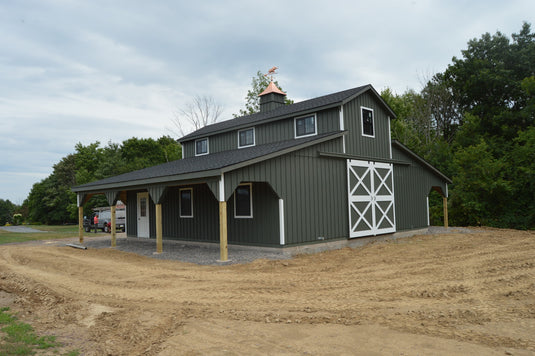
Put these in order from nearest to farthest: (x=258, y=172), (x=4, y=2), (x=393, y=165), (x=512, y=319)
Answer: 1. (x=512, y=319)
2. (x=4, y=2)
3. (x=258, y=172)
4. (x=393, y=165)

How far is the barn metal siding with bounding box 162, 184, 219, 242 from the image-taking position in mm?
13961

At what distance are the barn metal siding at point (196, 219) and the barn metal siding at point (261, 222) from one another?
4.33 feet

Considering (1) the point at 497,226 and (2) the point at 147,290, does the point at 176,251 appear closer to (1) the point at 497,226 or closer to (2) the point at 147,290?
(2) the point at 147,290

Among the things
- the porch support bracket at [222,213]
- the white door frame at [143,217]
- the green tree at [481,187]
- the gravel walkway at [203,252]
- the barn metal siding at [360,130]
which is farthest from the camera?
the green tree at [481,187]

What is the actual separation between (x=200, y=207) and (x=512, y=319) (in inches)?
442

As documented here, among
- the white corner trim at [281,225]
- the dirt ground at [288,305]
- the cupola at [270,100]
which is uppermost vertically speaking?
the cupola at [270,100]

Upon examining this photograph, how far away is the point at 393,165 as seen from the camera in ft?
53.2

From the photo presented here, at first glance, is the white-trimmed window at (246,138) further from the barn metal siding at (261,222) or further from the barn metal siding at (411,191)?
the barn metal siding at (411,191)

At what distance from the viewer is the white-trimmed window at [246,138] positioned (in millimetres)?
16866

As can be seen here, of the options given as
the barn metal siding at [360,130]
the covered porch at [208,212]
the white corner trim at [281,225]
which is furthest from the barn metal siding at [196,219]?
the barn metal siding at [360,130]

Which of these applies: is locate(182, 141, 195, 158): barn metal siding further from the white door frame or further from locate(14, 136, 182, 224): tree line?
locate(14, 136, 182, 224): tree line

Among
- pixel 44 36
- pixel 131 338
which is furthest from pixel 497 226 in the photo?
pixel 44 36

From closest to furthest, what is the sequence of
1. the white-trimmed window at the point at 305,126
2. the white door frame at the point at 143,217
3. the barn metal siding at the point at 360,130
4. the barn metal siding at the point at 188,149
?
the barn metal siding at the point at 360,130, the white-trimmed window at the point at 305,126, the white door frame at the point at 143,217, the barn metal siding at the point at 188,149

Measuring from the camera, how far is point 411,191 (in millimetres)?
17219
